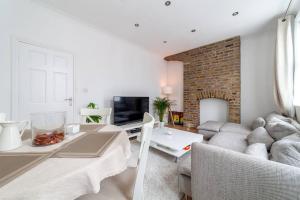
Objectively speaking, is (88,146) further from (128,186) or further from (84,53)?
(84,53)

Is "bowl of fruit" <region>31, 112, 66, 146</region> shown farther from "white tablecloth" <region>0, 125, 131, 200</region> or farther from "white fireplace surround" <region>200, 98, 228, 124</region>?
"white fireplace surround" <region>200, 98, 228, 124</region>

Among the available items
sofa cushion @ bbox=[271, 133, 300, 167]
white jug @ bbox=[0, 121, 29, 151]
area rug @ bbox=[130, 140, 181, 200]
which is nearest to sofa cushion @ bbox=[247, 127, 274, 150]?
sofa cushion @ bbox=[271, 133, 300, 167]

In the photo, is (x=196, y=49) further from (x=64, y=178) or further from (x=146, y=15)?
(x=64, y=178)

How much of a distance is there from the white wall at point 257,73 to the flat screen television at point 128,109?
2.86 m

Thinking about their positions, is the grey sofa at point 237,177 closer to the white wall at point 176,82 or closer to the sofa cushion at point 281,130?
the sofa cushion at point 281,130

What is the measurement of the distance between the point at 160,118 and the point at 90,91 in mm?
2494

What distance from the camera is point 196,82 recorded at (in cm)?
431

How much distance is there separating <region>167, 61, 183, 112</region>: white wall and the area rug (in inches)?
109

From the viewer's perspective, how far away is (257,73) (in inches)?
132

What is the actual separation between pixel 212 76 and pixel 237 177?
355 centimetres

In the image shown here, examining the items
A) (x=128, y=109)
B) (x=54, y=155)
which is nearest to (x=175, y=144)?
(x=54, y=155)

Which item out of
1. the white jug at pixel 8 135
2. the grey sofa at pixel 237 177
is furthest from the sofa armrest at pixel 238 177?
the white jug at pixel 8 135

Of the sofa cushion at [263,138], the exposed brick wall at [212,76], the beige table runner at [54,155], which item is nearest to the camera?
the beige table runner at [54,155]

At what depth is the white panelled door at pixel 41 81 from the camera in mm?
2180
